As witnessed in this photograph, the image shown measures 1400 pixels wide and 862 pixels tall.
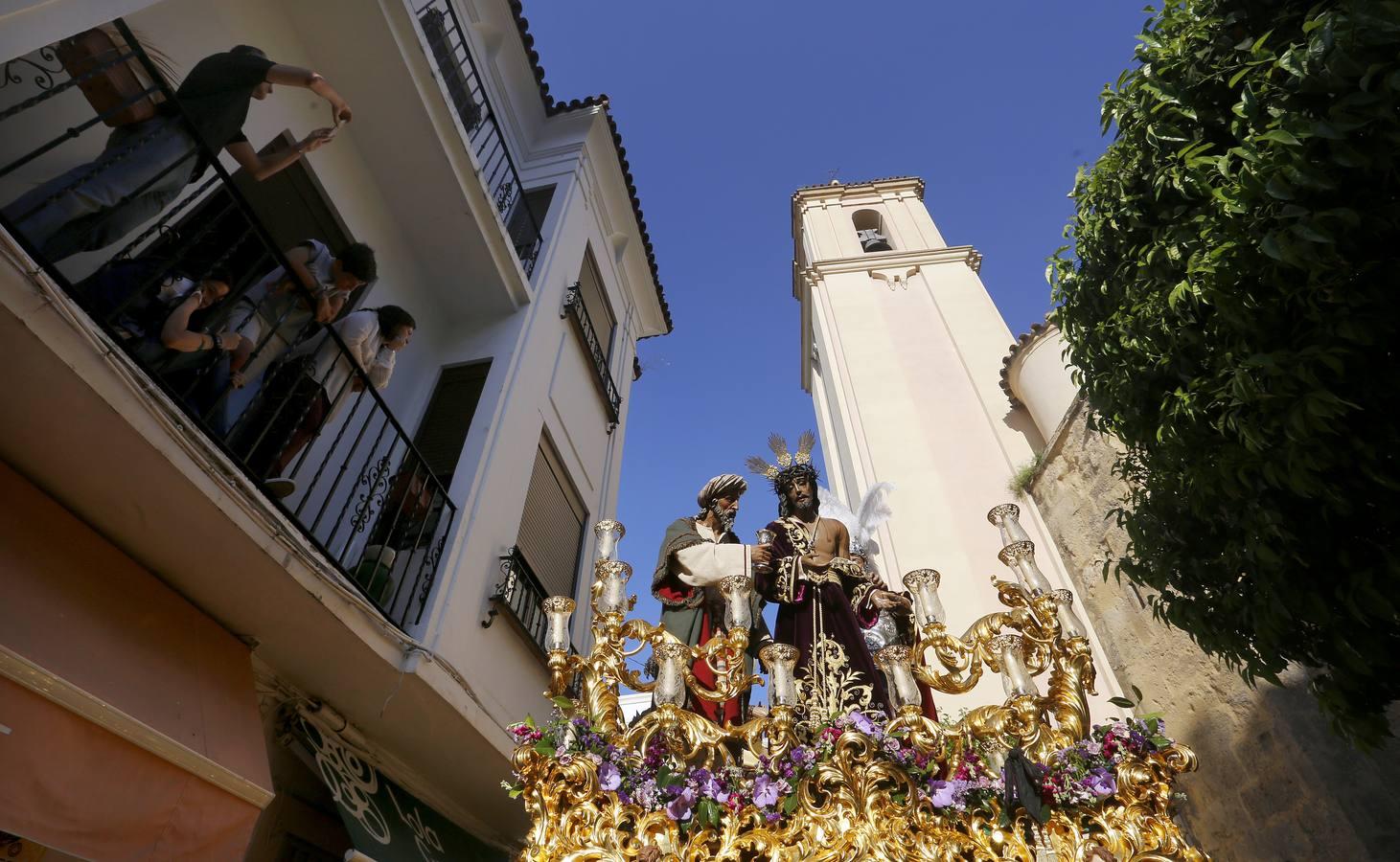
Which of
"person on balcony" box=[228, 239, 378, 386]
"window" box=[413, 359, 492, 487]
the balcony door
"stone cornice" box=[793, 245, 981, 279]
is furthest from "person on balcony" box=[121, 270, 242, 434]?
"stone cornice" box=[793, 245, 981, 279]

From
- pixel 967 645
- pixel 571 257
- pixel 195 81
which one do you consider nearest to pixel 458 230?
pixel 571 257

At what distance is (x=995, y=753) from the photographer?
2617mm

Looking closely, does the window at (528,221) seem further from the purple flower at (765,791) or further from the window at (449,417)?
the purple flower at (765,791)

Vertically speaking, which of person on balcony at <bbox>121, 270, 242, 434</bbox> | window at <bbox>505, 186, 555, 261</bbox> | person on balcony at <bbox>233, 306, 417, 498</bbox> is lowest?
person on balcony at <bbox>121, 270, 242, 434</bbox>

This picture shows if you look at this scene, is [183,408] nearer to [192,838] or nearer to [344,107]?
[192,838]

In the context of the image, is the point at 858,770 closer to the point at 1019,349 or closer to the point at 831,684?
the point at 831,684

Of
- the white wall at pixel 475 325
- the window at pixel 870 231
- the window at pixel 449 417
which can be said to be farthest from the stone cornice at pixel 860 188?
the window at pixel 449 417

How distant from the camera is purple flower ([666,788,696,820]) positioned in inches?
94.0

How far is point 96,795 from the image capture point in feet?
8.00

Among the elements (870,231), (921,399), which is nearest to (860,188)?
(870,231)

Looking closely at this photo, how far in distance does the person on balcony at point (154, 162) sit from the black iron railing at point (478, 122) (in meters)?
3.28

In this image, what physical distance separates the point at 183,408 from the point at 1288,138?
404 centimetres

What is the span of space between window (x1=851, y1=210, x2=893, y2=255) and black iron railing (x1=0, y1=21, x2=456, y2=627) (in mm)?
10545

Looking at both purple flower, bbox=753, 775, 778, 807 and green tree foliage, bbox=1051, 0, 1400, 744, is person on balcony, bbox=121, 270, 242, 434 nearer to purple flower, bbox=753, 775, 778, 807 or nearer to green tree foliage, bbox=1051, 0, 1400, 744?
purple flower, bbox=753, 775, 778, 807
